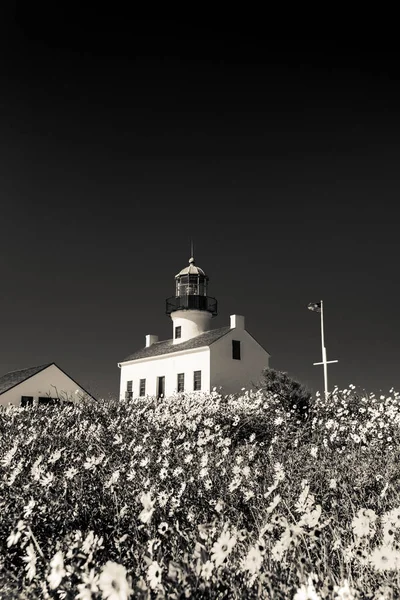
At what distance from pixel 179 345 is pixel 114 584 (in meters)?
33.3

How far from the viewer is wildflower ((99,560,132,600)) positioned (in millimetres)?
1562

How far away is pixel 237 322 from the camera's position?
33.6 m

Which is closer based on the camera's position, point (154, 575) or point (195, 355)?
point (154, 575)

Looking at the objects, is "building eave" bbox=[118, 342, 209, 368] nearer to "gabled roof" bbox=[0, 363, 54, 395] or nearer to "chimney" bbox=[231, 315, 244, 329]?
"chimney" bbox=[231, 315, 244, 329]

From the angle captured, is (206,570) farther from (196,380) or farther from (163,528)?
(196,380)

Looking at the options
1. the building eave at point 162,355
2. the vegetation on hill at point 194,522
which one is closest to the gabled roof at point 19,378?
the building eave at point 162,355

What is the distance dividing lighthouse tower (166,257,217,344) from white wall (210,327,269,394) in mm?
3075

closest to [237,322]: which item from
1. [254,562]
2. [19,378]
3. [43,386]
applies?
[43,386]

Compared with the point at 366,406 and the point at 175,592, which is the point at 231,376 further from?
the point at 175,592

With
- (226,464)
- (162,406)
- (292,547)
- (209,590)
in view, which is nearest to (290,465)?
(226,464)

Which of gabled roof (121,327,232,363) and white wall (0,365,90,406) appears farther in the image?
gabled roof (121,327,232,363)

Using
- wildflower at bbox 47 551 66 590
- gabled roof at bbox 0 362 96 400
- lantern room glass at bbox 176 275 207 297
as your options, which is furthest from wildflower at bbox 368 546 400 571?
lantern room glass at bbox 176 275 207 297

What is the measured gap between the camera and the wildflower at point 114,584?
1.56 metres

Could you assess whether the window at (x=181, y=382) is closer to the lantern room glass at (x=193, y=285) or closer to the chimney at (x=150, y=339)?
the lantern room glass at (x=193, y=285)
